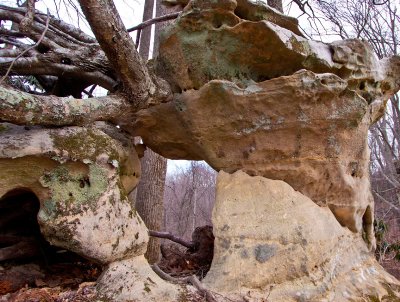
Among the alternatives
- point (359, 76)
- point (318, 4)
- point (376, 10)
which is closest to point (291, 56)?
point (359, 76)

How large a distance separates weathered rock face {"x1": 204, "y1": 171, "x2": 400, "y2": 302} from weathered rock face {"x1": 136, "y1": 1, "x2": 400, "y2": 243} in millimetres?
208

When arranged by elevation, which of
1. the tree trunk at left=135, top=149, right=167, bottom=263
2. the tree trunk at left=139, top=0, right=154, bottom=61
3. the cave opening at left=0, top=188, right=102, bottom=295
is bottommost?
the cave opening at left=0, top=188, right=102, bottom=295

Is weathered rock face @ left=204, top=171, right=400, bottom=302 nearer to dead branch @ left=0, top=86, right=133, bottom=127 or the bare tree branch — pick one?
the bare tree branch

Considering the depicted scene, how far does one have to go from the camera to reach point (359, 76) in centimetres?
361

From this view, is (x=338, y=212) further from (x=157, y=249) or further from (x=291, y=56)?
(x=157, y=249)

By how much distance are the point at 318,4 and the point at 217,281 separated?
21.4 feet

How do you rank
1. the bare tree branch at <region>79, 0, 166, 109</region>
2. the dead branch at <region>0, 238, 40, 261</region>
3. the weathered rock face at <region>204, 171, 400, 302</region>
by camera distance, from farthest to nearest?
the dead branch at <region>0, 238, 40, 261</region>, the weathered rock face at <region>204, 171, 400, 302</region>, the bare tree branch at <region>79, 0, 166, 109</region>

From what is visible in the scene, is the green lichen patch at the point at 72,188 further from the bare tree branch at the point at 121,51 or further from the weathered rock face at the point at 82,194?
the bare tree branch at the point at 121,51

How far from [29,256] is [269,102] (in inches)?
99.4

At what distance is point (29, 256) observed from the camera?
11.1 ft

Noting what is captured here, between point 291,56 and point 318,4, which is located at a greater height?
point 318,4

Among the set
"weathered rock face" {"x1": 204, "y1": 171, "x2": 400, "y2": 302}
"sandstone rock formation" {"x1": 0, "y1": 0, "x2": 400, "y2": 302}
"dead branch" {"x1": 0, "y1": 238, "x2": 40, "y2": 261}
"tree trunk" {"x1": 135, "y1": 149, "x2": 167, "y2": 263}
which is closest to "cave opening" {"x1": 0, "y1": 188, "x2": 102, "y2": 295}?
"dead branch" {"x1": 0, "y1": 238, "x2": 40, "y2": 261}

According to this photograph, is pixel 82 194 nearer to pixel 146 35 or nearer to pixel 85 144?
pixel 85 144

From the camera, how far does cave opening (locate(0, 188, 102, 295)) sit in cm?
306
